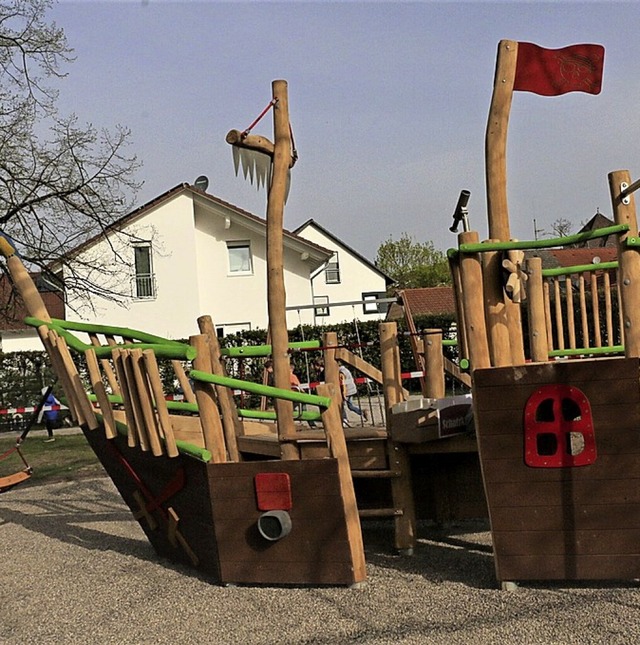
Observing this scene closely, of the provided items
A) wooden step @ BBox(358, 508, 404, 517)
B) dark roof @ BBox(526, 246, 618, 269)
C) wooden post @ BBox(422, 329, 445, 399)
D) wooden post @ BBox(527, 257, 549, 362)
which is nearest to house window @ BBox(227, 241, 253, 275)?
dark roof @ BBox(526, 246, 618, 269)

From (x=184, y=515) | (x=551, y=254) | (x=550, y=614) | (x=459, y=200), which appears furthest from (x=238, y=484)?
(x=551, y=254)

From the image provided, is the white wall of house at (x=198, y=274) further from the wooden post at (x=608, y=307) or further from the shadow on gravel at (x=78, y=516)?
the wooden post at (x=608, y=307)

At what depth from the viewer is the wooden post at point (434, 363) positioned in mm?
7148

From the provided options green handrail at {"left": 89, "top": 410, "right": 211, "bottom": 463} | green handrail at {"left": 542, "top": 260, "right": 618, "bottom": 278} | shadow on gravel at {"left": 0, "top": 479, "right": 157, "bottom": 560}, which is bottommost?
shadow on gravel at {"left": 0, "top": 479, "right": 157, "bottom": 560}

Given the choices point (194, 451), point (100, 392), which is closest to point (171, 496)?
point (194, 451)

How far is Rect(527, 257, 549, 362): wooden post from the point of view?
549 cm

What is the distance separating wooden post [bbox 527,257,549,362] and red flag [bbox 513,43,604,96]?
121 cm

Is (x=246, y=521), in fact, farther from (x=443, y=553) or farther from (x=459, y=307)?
(x=459, y=307)

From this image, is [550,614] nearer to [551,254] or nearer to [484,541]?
[484,541]

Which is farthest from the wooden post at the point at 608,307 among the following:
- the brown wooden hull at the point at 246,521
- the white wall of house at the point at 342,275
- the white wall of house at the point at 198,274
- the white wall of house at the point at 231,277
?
the white wall of house at the point at 342,275

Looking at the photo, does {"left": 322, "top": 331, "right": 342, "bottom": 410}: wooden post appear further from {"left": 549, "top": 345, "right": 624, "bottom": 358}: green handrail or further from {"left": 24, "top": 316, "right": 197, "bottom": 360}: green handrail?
{"left": 549, "top": 345, "right": 624, "bottom": 358}: green handrail

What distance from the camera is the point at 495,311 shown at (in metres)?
5.68

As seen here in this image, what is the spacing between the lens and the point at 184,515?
6.68 metres

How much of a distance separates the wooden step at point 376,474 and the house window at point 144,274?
83.0ft
